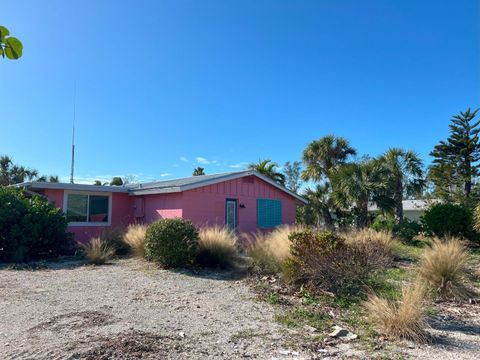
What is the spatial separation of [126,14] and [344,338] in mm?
8950

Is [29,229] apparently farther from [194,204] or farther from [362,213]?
[362,213]

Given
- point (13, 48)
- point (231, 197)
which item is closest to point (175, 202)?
point (231, 197)

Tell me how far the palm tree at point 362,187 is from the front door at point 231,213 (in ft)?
19.5

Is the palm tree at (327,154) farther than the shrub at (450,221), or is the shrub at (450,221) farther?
the palm tree at (327,154)

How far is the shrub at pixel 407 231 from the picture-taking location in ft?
54.0

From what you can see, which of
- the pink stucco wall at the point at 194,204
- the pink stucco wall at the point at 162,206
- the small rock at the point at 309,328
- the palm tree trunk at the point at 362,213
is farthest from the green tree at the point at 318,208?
the small rock at the point at 309,328

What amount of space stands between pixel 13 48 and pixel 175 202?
13851mm

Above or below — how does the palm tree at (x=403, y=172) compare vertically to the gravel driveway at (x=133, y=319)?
above

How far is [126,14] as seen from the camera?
938cm

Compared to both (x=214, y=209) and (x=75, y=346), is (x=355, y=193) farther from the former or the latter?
(x=75, y=346)

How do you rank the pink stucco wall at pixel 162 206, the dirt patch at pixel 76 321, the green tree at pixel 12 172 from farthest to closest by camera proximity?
the green tree at pixel 12 172
the pink stucco wall at pixel 162 206
the dirt patch at pixel 76 321

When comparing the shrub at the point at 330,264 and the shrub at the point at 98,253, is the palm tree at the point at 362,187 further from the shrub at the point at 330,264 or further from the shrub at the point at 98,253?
the shrub at the point at 98,253

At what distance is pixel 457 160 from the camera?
2681cm

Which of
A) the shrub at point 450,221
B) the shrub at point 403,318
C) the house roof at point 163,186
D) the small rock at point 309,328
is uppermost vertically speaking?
the house roof at point 163,186
